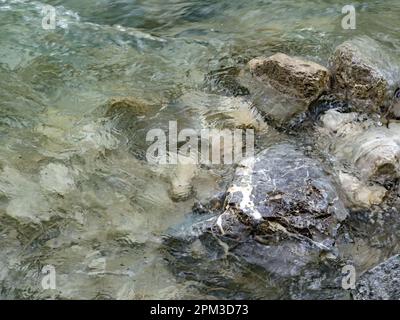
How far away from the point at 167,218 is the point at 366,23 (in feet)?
12.8

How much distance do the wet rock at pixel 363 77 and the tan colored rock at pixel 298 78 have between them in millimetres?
150

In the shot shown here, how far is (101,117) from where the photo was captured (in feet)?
18.7

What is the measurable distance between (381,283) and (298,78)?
2.42 m

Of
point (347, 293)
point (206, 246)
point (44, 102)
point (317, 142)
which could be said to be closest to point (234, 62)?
point (317, 142)

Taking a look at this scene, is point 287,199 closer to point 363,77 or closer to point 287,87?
point 287,87

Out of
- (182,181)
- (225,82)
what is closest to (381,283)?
(182,181)

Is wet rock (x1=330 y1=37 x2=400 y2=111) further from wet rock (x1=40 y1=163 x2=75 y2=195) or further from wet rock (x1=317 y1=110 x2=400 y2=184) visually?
wet rock (x1=40 y1=163 x2=75 y2=195)

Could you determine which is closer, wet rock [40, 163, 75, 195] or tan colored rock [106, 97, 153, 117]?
wet rock [40, 163, 75, 195]

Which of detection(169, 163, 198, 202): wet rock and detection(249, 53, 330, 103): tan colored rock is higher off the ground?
detection(249, 53, 330, 103): tan colored rock

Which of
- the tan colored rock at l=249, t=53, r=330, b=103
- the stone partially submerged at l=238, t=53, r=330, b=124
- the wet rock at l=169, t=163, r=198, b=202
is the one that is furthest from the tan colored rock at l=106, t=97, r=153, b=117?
the tan colored rock at l=249, t=53, r=330, b=103

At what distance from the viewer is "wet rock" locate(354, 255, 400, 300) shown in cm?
388

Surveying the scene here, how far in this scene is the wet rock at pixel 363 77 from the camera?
221 inches

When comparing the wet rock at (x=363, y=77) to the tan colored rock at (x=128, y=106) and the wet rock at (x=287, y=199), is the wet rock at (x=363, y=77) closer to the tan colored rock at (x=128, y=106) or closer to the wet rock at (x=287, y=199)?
the wet rock at (x=287, y=199)

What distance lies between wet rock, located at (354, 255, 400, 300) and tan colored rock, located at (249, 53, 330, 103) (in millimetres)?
2120
